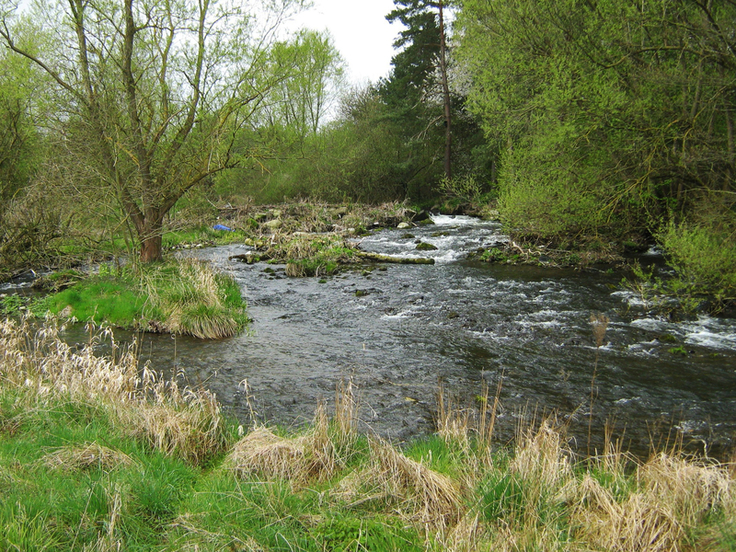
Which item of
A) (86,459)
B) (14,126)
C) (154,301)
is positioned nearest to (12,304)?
(154,301)

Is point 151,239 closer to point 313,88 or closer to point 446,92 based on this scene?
point 446,92

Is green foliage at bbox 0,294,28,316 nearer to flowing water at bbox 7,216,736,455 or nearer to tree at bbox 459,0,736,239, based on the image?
flowing water at bbox 7,216,736,455

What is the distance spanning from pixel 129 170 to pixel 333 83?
29629 millimetres

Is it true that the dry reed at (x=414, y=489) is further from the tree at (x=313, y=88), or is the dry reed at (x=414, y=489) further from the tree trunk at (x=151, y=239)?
the tree at (x=313, y=88)

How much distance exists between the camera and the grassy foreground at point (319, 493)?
3371 mm

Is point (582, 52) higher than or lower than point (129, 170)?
higher

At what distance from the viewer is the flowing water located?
21.7ft

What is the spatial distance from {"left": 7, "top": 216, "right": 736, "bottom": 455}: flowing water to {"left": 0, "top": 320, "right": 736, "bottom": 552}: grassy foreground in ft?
4.78

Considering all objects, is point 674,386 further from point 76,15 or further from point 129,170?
point 76,15

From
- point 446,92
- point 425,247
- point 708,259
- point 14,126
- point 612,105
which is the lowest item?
point 425,247

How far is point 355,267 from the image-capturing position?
56.4ft

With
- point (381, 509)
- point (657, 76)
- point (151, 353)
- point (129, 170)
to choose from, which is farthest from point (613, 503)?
point (129, 170)

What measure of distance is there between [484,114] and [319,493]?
15.9 metres

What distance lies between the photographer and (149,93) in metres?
12.7
